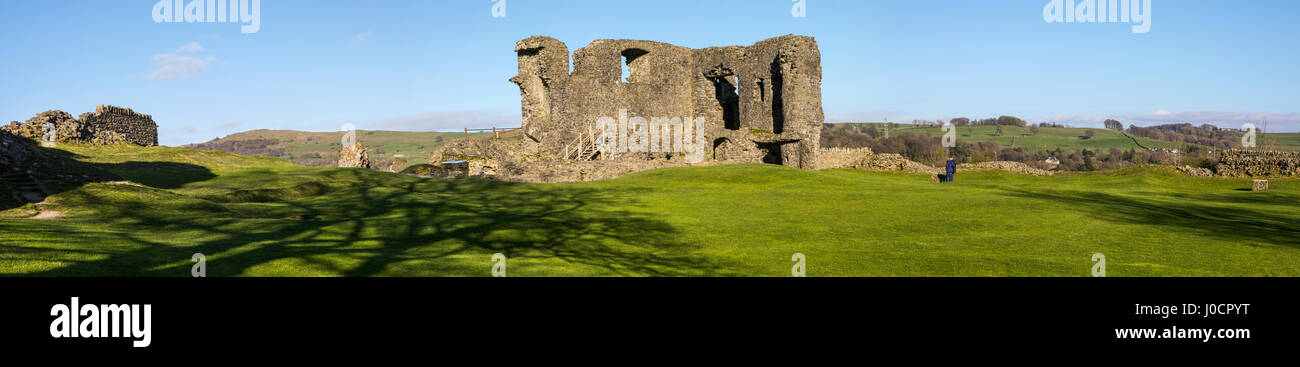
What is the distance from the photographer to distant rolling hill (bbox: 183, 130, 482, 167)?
126000 millimetres

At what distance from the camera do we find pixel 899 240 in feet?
50.9

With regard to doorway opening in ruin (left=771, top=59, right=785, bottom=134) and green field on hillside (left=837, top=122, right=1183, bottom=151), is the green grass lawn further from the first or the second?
green field on hillside (left=837, top=122, right=1183, bottom=151)

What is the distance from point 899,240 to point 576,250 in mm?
6539

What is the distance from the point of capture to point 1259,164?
38625 mm

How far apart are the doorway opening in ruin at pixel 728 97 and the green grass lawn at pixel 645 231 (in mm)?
24962

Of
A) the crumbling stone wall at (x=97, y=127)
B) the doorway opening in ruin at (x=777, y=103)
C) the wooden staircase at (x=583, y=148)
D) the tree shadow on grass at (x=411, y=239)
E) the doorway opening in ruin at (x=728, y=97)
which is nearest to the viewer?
the tree shadow on grass at (x=411, y=239)

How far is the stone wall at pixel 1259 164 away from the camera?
37.8m

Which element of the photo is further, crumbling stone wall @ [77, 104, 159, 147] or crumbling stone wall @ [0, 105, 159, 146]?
crumbling stone wall @ [77, 104, 159, 147]

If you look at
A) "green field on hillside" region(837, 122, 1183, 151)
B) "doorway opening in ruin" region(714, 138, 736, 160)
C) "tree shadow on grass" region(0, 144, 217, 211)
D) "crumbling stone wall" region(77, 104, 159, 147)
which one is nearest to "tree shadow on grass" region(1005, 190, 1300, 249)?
"tree shadow on grass" region(0, 144, 217, 211)

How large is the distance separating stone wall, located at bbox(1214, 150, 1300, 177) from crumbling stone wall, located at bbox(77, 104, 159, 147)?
62.5 m

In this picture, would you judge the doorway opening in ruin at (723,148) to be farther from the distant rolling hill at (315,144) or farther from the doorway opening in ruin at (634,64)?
the distant rolling hill at (315,144)

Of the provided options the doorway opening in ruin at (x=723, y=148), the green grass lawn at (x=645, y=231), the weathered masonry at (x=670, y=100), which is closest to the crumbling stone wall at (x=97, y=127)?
the green grass lawn at (x=645, y=231)
